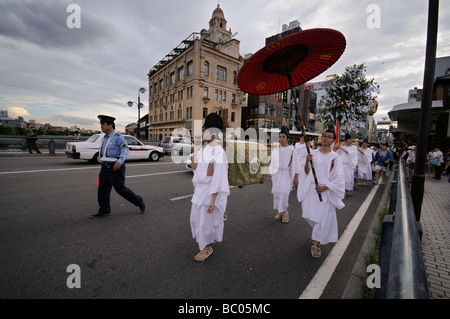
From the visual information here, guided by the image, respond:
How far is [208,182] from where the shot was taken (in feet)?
9.16

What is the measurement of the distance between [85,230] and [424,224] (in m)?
6.56

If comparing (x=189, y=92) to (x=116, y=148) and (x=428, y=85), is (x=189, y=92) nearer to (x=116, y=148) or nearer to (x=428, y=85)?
(x=116, y=148)

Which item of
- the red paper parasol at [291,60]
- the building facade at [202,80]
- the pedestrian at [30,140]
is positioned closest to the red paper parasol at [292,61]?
the red paper parasol at [291,60]

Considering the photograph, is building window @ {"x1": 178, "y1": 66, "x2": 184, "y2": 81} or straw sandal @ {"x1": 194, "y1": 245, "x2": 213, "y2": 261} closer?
straw sandal @ {"x1": 194, "y1": 245, "x2": 213, "y2": 261}

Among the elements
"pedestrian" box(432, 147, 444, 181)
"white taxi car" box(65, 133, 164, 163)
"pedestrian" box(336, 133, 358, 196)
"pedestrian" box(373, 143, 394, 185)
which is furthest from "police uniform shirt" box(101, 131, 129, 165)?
"pedestrian" box(432, 147, 444, 181)

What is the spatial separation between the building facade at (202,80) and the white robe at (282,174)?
24780 millimetres

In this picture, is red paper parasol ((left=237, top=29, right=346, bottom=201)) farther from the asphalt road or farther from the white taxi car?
the white taxi car

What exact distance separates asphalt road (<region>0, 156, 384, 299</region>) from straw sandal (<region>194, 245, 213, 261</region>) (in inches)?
2.5

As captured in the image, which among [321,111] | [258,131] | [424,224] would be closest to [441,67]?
[258,131]

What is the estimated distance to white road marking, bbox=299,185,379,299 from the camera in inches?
87.9

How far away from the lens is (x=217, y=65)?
3400cm

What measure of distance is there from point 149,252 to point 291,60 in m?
3.34

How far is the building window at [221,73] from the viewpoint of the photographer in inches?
1355
